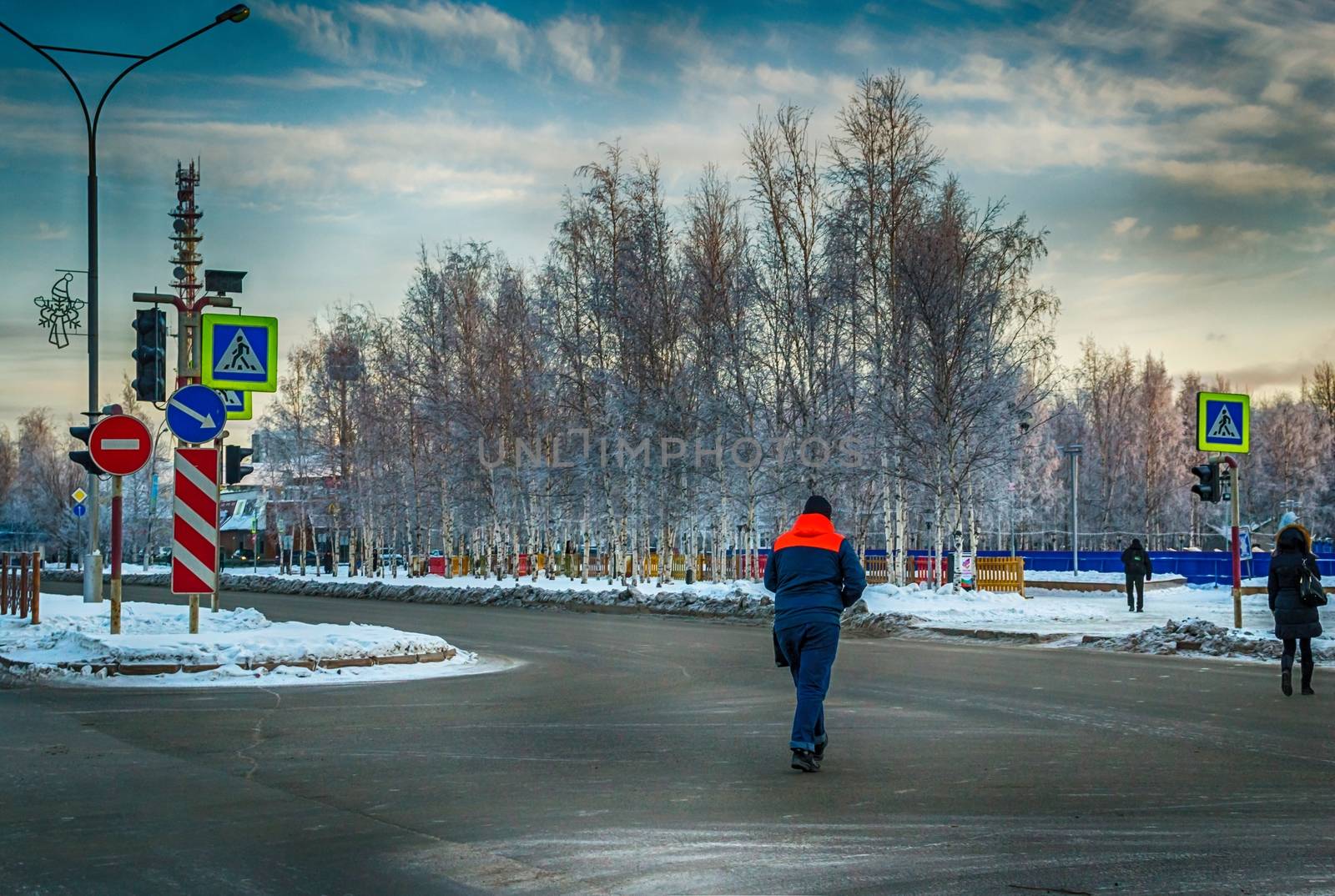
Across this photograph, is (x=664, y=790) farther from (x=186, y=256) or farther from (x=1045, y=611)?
(x=186, y=256)

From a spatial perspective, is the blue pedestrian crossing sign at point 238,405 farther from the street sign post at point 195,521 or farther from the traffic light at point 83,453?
the street sign post at point 195,521

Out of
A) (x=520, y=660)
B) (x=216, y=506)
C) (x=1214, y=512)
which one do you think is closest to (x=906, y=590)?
(x=520, y=660)

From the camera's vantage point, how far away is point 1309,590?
576 inches

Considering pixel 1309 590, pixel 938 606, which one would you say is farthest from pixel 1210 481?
pixel 1309 590

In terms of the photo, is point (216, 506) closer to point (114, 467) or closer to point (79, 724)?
point (114, 467)

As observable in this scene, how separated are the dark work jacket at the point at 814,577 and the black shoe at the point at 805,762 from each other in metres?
0.88

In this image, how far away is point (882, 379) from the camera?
40.7m

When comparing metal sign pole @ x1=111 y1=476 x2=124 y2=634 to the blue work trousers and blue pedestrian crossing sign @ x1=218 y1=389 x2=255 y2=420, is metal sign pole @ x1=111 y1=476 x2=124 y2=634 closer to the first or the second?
blue pedestrian crossing sign @ x1=218 y1=389 x2=255 y2=420

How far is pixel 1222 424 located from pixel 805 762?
16572 millimetres

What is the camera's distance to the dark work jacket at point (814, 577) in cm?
961

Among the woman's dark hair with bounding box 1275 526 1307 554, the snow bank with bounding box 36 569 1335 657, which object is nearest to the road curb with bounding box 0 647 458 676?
the woman's dark hair with bounding box 1275 526 1307 554

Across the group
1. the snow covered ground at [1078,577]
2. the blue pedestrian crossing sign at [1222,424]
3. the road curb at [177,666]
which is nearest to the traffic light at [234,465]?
the road curb at [177,666]

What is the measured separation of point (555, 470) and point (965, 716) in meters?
39.5

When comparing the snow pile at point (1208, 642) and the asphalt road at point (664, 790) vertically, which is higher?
the asphalt road at point (664, 790)
